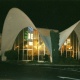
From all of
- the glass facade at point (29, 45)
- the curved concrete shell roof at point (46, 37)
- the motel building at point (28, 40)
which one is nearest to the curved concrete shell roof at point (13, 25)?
the motel building at point (28, 40)

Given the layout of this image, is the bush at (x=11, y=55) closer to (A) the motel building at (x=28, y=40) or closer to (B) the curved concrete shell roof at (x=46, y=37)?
(A) the motel building at (x=28, y=40)

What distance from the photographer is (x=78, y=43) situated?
143 feet

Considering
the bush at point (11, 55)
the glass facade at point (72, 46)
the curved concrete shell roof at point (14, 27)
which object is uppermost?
the curved concrete shell roof at point (14, 27)

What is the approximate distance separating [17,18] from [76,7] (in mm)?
21100

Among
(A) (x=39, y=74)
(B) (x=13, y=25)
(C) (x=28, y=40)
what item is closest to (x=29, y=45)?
(C) (x=28, y=40)

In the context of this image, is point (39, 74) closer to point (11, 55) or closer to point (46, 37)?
point (46, 37)

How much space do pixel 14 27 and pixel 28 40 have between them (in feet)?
9.55

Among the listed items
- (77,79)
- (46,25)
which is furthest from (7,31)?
(77,79)

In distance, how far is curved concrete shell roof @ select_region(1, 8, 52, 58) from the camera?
3738 centimetres

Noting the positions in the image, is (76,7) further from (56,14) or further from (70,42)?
(70,42)

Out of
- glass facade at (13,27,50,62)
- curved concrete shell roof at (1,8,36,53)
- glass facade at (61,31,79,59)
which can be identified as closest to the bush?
glass facade at (13,27,50,62)

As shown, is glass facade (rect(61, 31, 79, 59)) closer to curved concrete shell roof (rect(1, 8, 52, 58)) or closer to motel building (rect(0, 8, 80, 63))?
motel building (rect(0, 8, 80, 63))

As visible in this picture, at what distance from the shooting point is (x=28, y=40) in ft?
136

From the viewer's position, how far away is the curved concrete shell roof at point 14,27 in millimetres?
37375
